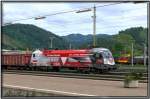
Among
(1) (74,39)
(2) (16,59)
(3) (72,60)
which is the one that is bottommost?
(2) (16,59)

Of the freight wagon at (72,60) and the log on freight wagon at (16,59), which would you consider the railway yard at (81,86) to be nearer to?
the freight wagon at (72,60)

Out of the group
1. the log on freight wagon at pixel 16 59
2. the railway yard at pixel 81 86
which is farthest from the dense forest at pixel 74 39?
the railway yard at pixel 81 86

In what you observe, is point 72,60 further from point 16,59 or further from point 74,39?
point 74,39

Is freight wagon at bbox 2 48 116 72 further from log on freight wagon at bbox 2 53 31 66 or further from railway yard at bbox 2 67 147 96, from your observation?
railway yard at bbox 2 67 147 96

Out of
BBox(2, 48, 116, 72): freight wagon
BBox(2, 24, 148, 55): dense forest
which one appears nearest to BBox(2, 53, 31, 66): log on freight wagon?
BBox(2, 48, 116, 72): freight wagon

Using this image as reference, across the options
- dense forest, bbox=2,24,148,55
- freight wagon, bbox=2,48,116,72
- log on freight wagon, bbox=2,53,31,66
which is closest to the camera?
freight wagon, bbox=2,48,116,72

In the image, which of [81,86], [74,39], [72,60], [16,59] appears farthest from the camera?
[74,39]

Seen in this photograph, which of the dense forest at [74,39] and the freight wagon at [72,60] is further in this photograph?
the dense forest at [74,39]

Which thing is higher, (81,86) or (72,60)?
(72,60)

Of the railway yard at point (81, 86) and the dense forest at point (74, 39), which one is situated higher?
the dense forest at point (74, 39)

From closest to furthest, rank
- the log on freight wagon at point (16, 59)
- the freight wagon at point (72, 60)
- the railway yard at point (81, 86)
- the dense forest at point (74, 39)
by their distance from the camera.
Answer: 1. the railway yard at point (81, 86)
2. the freight wagon at point (72, 60)
3. the log on freight wagon at point (16, 59)
4. the dense forest at point (74, 39)

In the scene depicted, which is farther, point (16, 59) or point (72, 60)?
point (16, 59)

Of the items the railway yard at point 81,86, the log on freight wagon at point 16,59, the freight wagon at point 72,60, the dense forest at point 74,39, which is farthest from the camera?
the dense forest at point 74,39

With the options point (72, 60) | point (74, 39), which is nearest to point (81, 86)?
point (72, 60)
